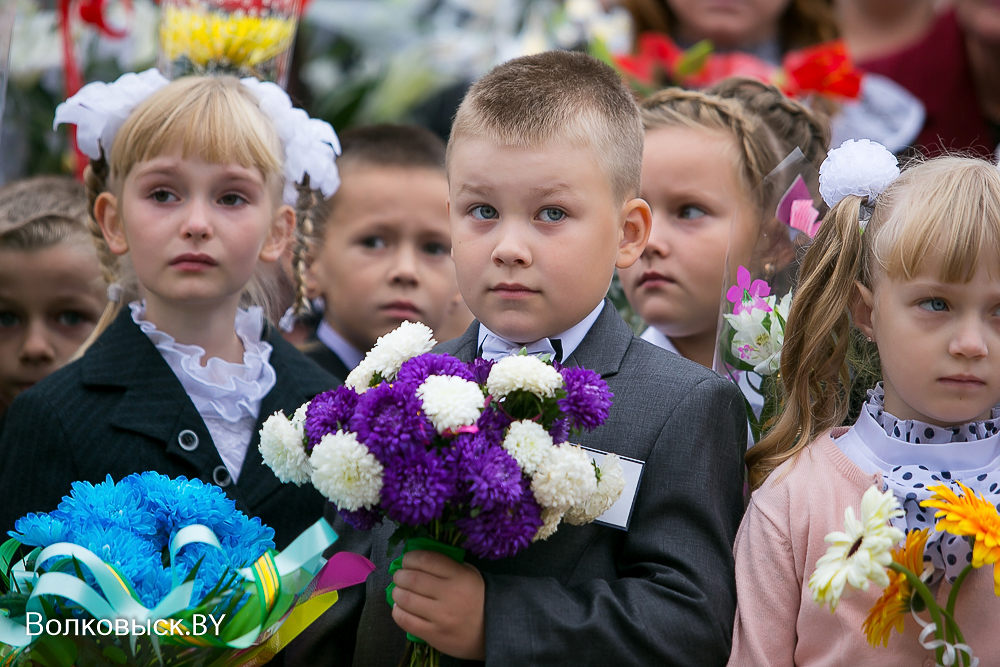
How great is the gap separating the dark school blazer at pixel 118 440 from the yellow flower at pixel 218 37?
0.94 meters

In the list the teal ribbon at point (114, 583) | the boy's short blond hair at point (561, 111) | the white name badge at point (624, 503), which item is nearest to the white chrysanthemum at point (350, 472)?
the teal ribbon at point (114, 583)

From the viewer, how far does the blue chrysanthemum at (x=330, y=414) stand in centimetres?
183

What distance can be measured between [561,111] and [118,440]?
1.34 metres

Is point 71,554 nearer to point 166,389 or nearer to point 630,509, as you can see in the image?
point 166,389

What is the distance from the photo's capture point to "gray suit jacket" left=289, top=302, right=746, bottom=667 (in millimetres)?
1966

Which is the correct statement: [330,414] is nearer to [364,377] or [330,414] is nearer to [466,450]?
[364,377]

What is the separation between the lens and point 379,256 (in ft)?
12.0

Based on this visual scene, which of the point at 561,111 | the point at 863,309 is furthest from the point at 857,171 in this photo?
the point at 561,111

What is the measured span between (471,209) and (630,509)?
0.70 meters

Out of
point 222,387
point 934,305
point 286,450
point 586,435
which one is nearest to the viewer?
point 286,450

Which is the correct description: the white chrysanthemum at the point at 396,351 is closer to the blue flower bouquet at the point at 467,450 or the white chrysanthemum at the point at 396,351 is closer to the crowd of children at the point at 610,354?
the blue flower bouquet at the point at 467,450

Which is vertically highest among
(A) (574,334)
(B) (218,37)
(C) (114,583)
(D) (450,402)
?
(B) (218,37)

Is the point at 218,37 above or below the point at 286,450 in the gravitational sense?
above

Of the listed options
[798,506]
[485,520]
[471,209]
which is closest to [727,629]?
[798,506]
